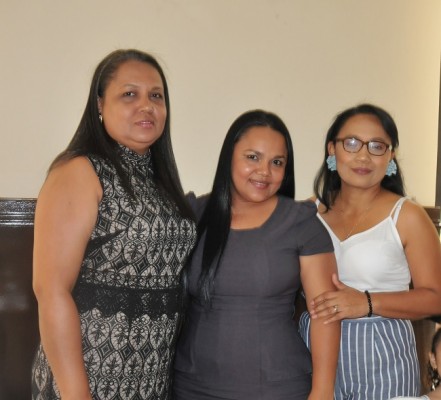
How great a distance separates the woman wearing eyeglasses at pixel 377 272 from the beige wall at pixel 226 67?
2.99 ft

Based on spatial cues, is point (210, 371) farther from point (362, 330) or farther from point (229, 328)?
point (362, 330)

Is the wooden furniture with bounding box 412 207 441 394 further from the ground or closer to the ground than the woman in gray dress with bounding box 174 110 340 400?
closer to the ground

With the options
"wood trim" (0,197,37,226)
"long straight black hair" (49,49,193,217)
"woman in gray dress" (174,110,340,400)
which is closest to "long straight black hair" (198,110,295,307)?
"woman in gray dress" (174,110,340,400)

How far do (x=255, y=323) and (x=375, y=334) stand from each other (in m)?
0.45

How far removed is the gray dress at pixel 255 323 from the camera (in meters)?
1.90

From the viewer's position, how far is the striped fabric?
→ 2047 millimetres

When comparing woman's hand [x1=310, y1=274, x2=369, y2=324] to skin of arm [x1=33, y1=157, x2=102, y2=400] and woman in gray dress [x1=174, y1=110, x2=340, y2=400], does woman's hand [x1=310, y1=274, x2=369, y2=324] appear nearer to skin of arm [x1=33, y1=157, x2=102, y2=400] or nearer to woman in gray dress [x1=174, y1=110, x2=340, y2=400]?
woman in gray dress [x1=174, y1=110, x2=340, y2=400]

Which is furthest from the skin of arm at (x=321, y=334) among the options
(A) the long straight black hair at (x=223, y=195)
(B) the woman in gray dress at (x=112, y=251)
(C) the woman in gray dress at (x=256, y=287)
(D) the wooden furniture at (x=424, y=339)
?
(D) the wooden furniture at (x=424, y=339)

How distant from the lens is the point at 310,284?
1953 mm

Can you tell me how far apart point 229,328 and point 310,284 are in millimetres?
290

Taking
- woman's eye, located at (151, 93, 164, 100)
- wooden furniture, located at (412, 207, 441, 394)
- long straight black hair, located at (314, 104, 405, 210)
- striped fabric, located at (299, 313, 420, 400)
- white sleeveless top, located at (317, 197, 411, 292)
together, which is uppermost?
woman's eye, located at (151, 93, 164, 100)

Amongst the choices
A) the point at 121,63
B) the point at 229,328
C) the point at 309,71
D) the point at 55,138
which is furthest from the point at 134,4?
the point at 229,328

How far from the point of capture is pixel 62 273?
166cm

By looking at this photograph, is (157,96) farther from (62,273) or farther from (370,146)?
(370,146)
